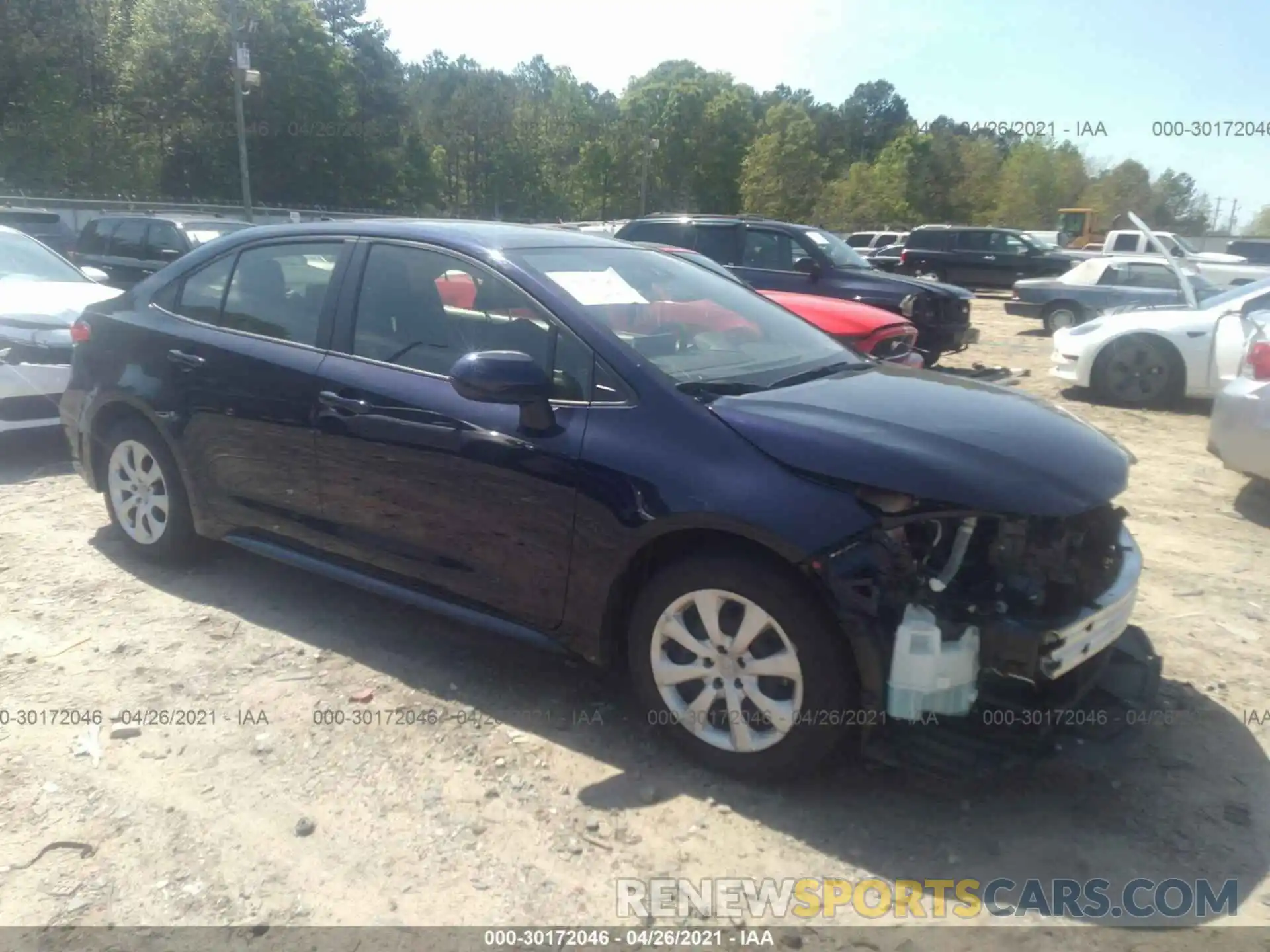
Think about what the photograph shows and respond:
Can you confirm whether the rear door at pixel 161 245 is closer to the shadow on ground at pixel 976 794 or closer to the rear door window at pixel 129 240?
the rear door window at pixel 129 240

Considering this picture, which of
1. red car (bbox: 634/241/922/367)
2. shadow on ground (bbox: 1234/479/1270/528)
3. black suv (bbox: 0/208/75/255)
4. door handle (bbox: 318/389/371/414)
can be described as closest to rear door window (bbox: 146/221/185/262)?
black suv (bbox: 0/208/75/255)

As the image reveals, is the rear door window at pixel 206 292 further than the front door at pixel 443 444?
Yes

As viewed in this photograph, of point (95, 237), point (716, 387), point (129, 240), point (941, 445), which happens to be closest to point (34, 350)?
point (716, 387)

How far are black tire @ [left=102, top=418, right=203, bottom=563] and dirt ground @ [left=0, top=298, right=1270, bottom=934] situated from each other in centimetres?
31

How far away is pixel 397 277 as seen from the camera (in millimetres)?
3863

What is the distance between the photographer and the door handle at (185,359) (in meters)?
4.38

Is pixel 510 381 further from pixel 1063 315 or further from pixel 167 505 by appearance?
pixel 1063 315

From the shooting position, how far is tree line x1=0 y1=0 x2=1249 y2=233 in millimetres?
36438

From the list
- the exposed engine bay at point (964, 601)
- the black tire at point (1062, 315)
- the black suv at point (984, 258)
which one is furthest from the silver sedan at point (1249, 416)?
the black suv at point (984, 258)

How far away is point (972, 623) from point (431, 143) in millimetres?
63008

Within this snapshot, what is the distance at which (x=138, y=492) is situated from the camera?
4.79 m

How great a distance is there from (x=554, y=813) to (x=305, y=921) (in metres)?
0.76

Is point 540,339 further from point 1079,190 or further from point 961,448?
point 1079,190

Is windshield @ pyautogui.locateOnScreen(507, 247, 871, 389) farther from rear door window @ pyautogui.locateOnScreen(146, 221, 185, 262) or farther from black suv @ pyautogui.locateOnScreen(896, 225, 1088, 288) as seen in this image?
black suv @ pyautogui.locateOnScreen(896, 225, 1088, 288)
